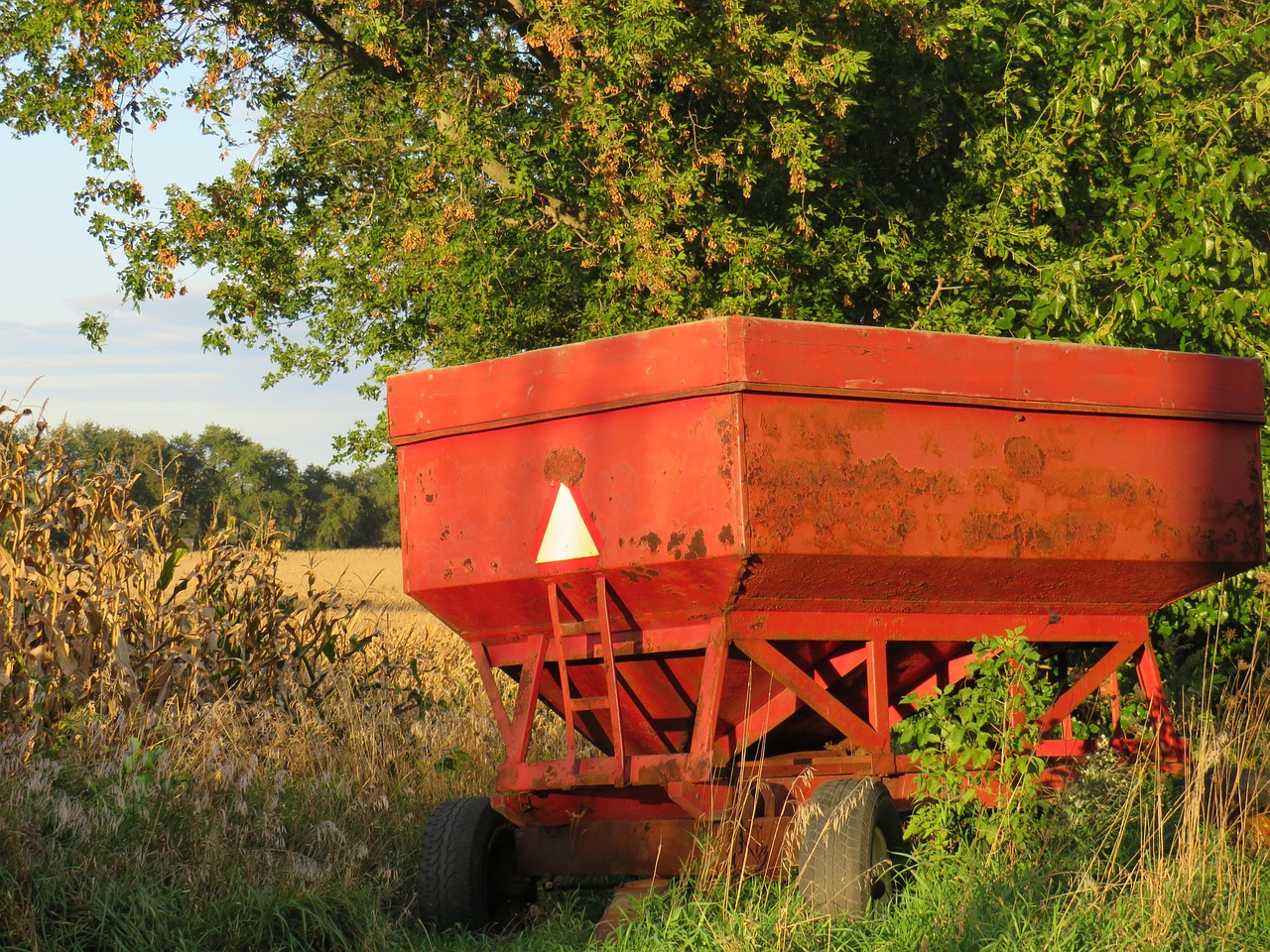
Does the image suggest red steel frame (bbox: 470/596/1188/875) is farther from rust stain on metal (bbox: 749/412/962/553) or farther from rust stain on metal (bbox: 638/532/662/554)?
rust stain on metal (bbox: 749/412/962/553)

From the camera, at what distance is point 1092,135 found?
988 cm

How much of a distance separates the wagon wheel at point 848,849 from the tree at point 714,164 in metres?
4.78

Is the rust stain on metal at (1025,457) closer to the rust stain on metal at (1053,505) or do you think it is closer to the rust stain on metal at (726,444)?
the rust stain on metal at (1053,505)

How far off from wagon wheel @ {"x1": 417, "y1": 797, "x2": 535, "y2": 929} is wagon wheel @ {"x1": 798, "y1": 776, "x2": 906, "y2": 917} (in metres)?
1.39

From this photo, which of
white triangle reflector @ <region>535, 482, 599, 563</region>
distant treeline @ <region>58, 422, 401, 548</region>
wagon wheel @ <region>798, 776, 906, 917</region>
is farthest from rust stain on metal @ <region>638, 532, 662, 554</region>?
distant treeline @ <region>58, 422, 401, 548</region>

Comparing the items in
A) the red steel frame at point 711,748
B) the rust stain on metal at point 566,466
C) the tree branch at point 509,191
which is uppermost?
the tree branch at point 509,191

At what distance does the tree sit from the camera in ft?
29.5

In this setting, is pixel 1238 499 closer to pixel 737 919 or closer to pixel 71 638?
pixel 737 919

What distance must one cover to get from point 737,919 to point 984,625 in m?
1.82

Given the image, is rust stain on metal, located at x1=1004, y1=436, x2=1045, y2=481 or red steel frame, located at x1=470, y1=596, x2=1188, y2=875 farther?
rust stain on metal, located at x1=1004, y1=436, x2=1045, y2=481

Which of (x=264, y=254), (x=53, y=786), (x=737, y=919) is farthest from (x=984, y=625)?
(x=264, y=254)

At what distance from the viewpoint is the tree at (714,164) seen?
8992 mm

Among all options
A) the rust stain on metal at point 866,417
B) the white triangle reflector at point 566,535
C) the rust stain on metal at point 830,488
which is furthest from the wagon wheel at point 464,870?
the rust stain on metal at point 866,417

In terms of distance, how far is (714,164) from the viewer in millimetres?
9633
